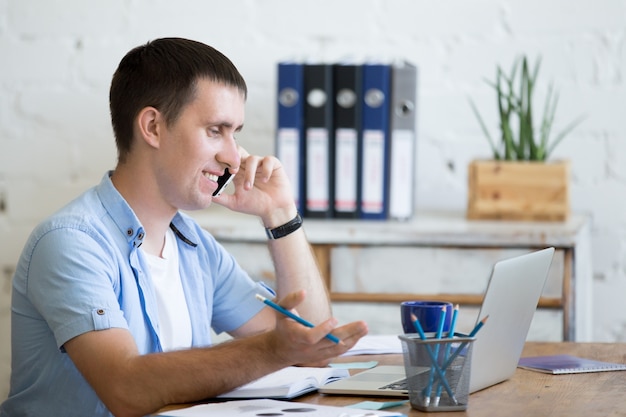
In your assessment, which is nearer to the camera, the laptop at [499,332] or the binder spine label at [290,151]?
the laptop at [499,332]

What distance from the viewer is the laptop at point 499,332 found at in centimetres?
122

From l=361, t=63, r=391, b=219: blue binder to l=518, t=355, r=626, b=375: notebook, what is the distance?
903 mm

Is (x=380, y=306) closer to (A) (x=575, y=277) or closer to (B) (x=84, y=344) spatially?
(A) (x=575, y=277)

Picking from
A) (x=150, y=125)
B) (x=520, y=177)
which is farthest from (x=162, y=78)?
(x=520, y=177)

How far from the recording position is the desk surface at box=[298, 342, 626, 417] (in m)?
1.19

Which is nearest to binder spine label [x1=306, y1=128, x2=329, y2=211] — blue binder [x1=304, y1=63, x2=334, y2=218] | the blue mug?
blue binder [x1=304, y1=63, x2=334, y2=218]

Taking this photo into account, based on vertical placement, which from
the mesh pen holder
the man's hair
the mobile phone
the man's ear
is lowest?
the mesh pen holder

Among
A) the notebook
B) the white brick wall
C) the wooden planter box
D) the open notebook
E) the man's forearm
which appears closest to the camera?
the open notebook

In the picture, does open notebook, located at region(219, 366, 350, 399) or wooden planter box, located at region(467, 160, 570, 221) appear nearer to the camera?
open notebook, located at region(219, 366, 350, 399)

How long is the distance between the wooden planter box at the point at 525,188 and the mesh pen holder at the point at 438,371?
3.96ft

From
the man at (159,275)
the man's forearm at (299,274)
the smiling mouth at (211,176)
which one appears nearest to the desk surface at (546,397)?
the man at (159,275)

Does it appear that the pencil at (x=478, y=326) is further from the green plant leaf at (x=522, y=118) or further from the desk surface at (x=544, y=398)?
the green plant leaf at (x=522, y=118)

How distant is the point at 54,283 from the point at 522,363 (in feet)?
2.27

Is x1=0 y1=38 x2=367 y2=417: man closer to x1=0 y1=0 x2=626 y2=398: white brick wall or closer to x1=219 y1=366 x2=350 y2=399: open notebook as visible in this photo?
x1=219 y1=366 x2=350 y2=399: open notebook
